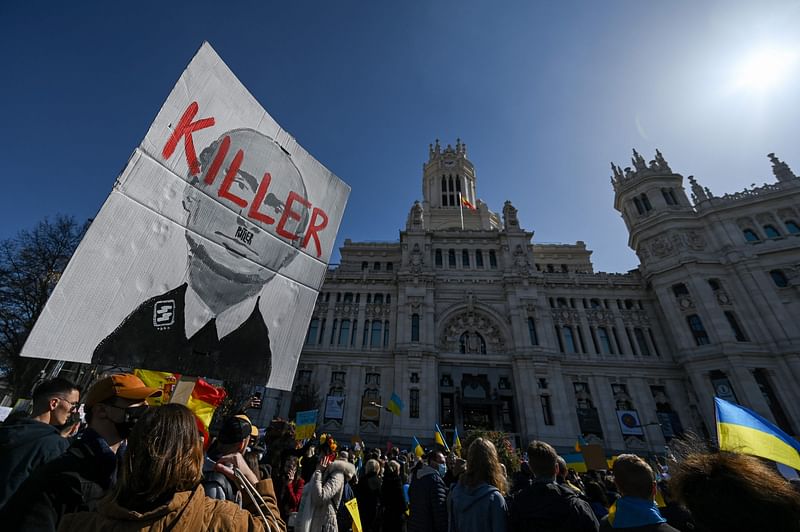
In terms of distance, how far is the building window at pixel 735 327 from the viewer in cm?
2417

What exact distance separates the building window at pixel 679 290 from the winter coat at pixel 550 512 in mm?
32710

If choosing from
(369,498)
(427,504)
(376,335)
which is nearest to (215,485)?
(427,504)

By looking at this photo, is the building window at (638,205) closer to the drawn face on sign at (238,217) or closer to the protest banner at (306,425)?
the protest banner at (306,425)

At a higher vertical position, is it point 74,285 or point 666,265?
point 666,265

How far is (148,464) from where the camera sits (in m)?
1.32

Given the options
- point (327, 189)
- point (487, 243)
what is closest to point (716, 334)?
point (487, 243)

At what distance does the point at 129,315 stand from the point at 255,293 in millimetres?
1065

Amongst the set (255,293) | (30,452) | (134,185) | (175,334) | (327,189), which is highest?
(327,189)

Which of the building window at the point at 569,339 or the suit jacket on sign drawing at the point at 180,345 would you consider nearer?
the suit jacket on sign drawing at the point at 180,345

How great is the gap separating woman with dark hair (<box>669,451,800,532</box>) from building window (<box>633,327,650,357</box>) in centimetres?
3264

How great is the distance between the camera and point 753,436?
14.8ft

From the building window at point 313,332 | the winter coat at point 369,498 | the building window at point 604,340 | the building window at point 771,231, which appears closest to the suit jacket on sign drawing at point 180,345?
the winter coat at point 369,498

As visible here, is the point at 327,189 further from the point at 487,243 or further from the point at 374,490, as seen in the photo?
the point at 487,243

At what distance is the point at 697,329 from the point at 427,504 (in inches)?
1258
